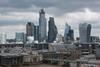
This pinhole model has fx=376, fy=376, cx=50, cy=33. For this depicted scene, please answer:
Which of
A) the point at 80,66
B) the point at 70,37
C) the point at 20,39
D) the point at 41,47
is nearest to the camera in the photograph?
the point at 80,66

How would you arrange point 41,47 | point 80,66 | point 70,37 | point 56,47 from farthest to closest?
point 70,37 < point 41,47 < point 56,47 < point 80,66

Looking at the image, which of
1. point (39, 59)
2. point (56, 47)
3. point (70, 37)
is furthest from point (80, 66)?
point (70, 37)

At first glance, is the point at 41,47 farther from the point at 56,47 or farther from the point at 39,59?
the point at 39,59


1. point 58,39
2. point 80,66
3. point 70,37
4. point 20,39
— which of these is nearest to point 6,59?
point 80,66

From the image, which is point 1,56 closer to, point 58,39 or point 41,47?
point 41,47

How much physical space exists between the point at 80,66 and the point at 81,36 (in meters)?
55.8

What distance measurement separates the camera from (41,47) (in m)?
78.2

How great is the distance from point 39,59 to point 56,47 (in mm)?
21471

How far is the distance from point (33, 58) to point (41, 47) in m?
30.8

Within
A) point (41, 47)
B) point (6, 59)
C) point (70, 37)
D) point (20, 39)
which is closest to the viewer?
point (6, 59)

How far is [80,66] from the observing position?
2944cm

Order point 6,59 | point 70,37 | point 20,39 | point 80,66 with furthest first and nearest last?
point 20,39, point 70,37, point 6,59, point 80,66

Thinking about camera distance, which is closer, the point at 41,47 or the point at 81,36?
the point at 41,47

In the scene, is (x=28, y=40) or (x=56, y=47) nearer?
Answer: (x=56, y=47)
